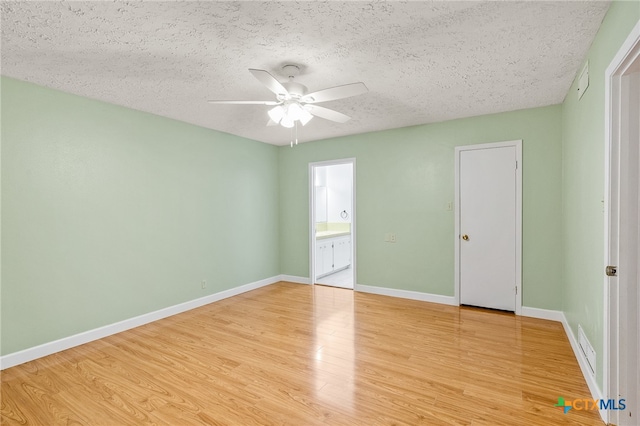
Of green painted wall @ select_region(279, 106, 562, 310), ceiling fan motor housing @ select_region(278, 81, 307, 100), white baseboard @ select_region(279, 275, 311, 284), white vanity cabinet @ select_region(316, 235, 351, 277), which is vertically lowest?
white baseboard @ select_region(279, 275, 311, 284)

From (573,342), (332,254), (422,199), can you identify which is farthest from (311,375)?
(332,254)

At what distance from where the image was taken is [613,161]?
1.83m

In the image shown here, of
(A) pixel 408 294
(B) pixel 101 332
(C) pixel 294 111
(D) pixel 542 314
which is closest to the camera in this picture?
(C) pixel 294 111

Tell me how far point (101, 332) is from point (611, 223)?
14.7ft

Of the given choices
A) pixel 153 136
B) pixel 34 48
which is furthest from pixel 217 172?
pixel 34 48

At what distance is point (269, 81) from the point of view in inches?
87.4

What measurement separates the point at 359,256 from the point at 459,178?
191 cm

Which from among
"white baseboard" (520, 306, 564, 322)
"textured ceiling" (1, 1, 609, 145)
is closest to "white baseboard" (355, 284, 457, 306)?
"white baseboard" (520, 306, 564, 322)

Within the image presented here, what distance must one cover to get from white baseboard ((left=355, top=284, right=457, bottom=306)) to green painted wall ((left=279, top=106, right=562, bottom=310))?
0.06 m

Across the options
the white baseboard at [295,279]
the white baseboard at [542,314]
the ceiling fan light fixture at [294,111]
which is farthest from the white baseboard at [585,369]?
the white baseboard at [295,279]

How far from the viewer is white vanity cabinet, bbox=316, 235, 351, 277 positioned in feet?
19.4

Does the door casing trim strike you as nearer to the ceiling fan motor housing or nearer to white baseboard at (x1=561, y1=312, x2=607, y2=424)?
white baseboard at (x1=561, y1=312, x2=607, y2=424)

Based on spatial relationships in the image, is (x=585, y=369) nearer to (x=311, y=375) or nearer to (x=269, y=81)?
(x=311, y=375)

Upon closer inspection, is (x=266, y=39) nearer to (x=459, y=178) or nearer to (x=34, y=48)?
(x=34, y=48)
